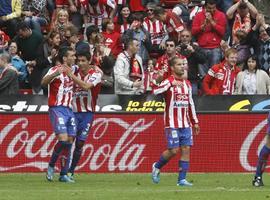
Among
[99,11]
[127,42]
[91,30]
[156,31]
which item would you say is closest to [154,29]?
[156,31]

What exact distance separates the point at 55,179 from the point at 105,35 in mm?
5445

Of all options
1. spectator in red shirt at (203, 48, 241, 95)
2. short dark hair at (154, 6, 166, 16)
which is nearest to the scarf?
spectator in red shirt at (203, 48, 241, 95)

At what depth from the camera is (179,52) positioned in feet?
67.8

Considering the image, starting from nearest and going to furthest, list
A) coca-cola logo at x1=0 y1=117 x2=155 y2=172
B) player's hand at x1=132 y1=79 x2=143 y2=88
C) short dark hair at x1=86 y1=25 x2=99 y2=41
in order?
coca-cola logo at x1=0 y1=117 x2=155 y2=172 < player's hand at x1=132 y1=79 x2=143 y2=88 < short dark hair at x1=86 y1=25 x2=99 y2=41

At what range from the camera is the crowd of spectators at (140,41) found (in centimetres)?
2036

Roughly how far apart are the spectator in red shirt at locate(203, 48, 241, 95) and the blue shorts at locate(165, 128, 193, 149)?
4.54 metres

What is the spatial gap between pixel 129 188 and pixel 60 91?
2433mm

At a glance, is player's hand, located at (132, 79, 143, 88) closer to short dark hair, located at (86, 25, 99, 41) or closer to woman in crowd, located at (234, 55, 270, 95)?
short dark hair, located at (86, 25, 99, 41)

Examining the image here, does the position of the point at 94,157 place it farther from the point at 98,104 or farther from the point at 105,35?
the point at 105,35

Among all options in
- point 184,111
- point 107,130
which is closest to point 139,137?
point 107,130

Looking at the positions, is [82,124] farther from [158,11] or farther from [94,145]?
[158,11]

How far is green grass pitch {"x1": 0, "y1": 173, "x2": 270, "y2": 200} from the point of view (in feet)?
44.4

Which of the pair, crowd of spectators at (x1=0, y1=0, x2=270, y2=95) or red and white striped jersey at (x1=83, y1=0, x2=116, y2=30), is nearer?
crowd of spectators at (x1=0, y1=0, x2=270, y2=95)

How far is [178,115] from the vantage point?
16062 millimetres
